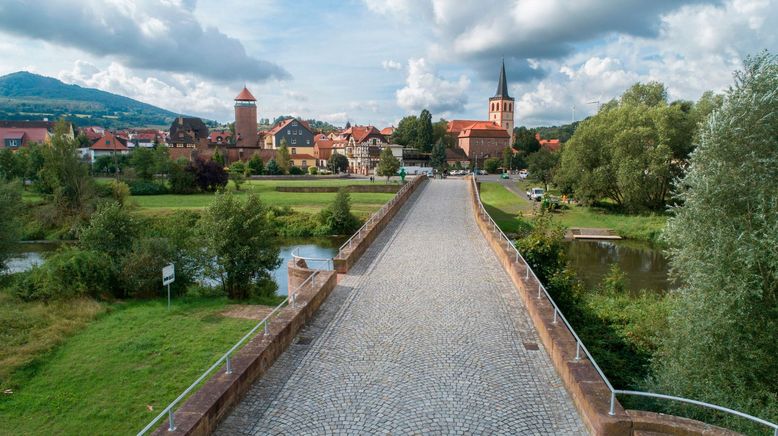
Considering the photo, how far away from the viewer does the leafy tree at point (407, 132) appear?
4441 inches

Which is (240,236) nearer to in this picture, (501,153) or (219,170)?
(219,170)

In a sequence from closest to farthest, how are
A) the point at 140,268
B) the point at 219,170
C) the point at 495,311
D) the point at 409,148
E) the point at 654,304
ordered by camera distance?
the point at 495,311 < the point at 654,304 < the point at 140,268 < the point at 219,170 < the point at 409,148

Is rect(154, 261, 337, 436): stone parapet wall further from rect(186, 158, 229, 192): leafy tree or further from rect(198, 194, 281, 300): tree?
rect(186, 158, 229, 192): leafy tree

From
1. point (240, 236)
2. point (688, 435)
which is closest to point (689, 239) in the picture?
point (688, 435)

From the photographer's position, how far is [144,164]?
214 feet

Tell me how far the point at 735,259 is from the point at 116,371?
13.7 m

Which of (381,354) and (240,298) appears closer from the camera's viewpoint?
(381,354)

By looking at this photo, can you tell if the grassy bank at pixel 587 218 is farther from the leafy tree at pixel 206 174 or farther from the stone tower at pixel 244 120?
the stone tower at pixel 244 120

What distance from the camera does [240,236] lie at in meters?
19.9

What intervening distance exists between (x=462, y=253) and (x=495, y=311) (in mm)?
6967

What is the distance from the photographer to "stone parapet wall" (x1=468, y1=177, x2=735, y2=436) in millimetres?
6380

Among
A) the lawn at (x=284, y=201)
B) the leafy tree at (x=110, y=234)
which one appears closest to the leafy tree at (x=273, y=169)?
the lawn at (x=284, y=201)

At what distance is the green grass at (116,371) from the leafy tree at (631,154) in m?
35.3

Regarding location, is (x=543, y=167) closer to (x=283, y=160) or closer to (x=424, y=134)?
(x=283, y=160)
